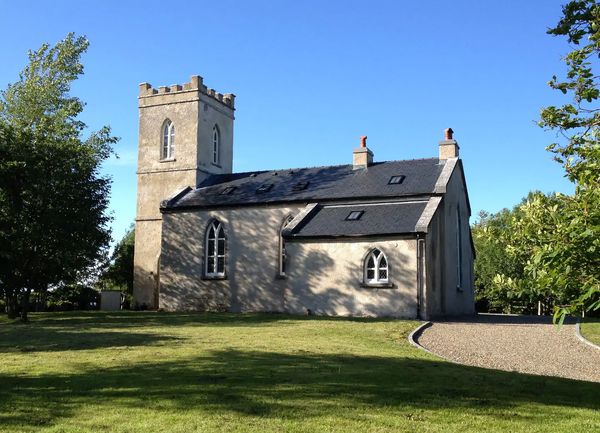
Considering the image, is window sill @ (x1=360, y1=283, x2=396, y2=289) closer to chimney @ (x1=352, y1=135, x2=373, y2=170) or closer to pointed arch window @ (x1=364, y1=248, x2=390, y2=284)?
pointed arch window @ (x1=364, y1=248, x2=390, y2=284)

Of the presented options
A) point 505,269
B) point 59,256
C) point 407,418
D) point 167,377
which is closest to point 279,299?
point 59,256

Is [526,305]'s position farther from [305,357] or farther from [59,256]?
[305,357]

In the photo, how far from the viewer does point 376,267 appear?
28.0m

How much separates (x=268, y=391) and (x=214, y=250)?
25401 mm

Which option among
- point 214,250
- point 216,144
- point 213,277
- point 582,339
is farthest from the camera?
point 216,144

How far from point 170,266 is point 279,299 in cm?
781

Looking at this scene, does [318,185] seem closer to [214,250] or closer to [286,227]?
[286,227]

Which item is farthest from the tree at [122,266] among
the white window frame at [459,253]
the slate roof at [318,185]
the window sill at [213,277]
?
the white window frame at [459,253]

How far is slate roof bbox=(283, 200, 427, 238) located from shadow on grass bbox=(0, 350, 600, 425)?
14932 mm

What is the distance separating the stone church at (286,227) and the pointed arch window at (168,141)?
79 mm

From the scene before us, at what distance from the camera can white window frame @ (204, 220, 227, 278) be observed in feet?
114

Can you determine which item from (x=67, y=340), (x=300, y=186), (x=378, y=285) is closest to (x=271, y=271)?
(x=300, y=186)

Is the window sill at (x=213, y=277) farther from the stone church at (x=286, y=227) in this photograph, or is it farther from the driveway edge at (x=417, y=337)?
the driveway edge at (x=417, y=337)

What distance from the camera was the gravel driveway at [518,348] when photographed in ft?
48.5
